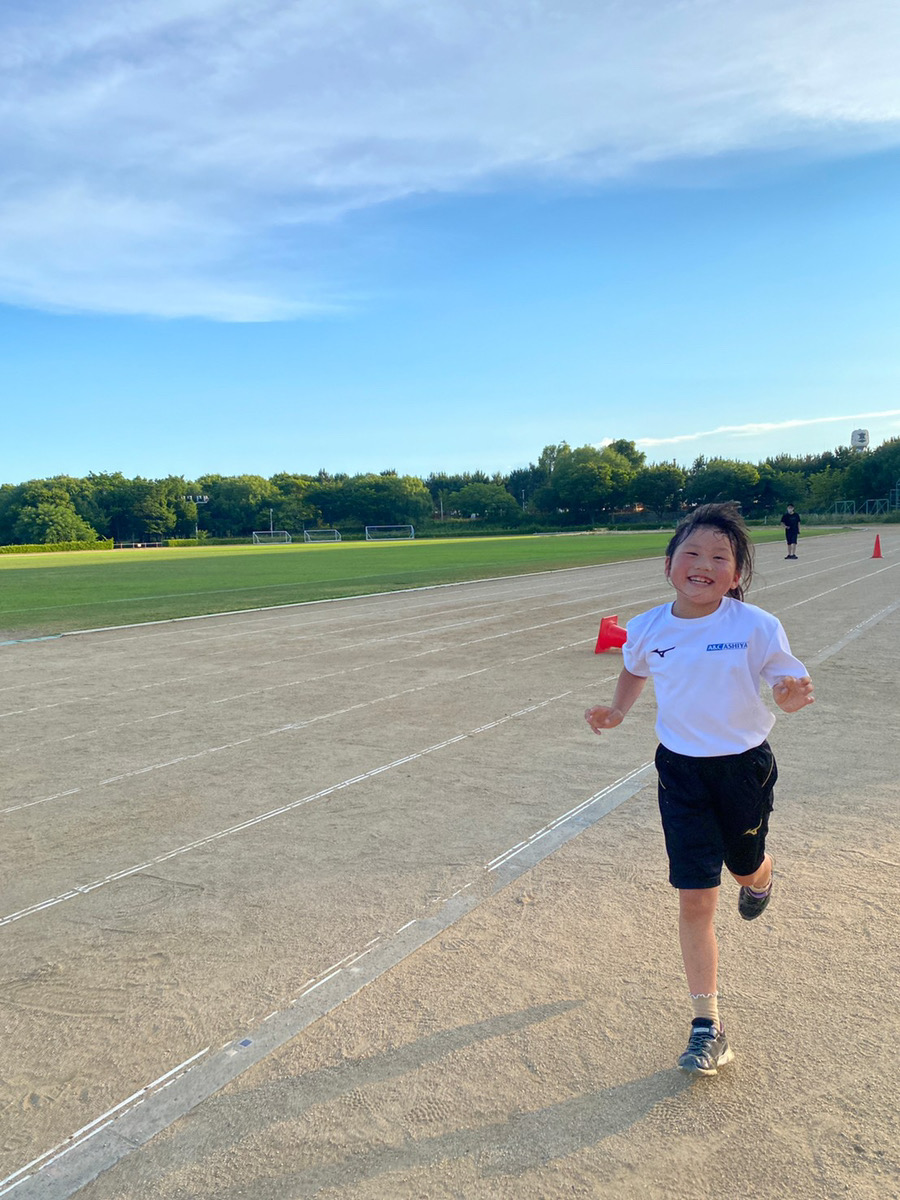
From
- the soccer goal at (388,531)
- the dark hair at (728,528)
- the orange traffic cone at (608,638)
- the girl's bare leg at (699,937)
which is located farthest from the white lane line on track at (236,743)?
the soccer goal at (388,531)

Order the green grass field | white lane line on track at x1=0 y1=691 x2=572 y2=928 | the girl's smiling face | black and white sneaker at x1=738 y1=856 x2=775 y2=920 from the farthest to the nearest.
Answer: the green grass field → white lane line on track at x1=0 y1=691 x2=572 y2=928 → black and white sneaker at x1=738 y1=856 x2=775 y2=920 → the girl's smiling face

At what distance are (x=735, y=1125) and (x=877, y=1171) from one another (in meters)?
0.36

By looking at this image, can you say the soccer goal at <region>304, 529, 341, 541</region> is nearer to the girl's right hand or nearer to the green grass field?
the green grass field

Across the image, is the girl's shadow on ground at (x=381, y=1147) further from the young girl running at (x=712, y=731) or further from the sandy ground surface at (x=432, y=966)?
the young girl running at (x=712, y=731)

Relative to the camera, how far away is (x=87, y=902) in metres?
4.13

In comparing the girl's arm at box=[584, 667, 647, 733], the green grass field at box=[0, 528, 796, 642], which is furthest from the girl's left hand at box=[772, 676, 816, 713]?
the green grass field at box=[0, 528, 796, 642]

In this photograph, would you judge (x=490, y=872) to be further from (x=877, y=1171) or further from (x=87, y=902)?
(x=877, y=1171)

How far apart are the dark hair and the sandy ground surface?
4.93 feet

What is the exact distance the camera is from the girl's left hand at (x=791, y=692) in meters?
2.92

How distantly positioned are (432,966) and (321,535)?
4846 inches

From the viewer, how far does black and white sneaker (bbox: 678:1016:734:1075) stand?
276 centimetres

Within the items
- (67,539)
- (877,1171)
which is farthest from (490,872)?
(67,539)

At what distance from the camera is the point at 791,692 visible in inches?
Answer: 116

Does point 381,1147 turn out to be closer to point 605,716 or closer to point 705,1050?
point 705,1050
